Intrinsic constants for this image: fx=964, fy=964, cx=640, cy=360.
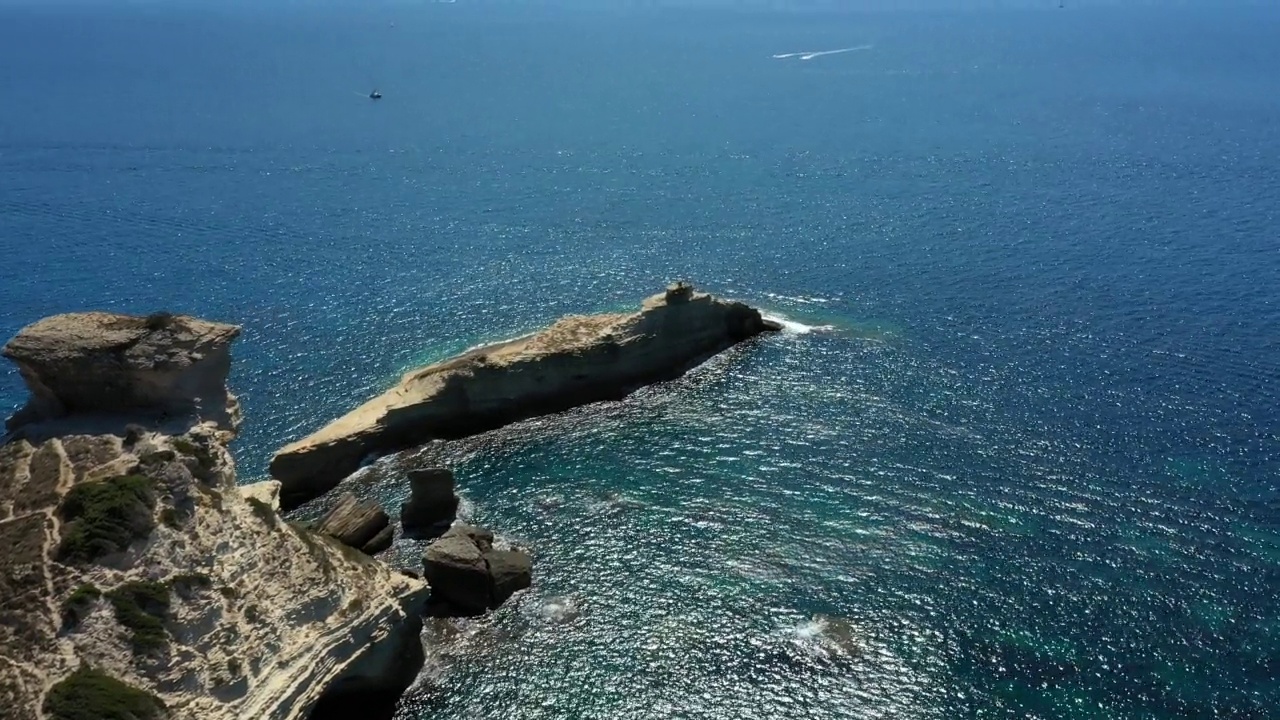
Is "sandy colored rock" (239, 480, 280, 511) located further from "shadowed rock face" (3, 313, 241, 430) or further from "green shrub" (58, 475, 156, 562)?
"green shrub" (58, 475, 156, 562)

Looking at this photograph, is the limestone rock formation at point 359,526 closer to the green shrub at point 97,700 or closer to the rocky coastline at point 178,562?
the rocky coastline at point 178,562

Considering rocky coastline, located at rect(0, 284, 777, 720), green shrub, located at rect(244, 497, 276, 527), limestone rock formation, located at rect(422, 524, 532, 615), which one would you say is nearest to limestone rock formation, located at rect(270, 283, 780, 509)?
rocky coastline, located at rect(0, 284, 777, 720)

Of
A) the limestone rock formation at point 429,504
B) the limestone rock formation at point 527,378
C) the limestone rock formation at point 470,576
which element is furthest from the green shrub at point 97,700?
the limestone rock formation at point 527,378

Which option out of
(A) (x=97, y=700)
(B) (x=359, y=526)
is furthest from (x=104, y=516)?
(B) (x=359, y=526)

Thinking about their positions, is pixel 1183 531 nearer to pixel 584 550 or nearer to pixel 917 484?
pixel 917 484

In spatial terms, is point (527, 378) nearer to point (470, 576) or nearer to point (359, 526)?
point (359, 526)

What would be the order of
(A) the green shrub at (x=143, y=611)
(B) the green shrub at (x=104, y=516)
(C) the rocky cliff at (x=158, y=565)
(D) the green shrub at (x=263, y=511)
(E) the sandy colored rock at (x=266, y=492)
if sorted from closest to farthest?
(C) the rocky cliff at (x=158, y=565), (A) the green shrub at (x=143, y=611), (B) the green shrub at (x=104, y=516), (D) the green shrub at (x=263, y=511), (E) the sandy colored rock at (x=266, y=492)
